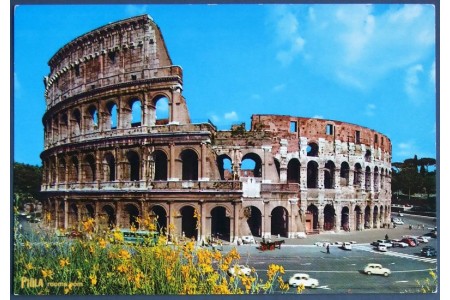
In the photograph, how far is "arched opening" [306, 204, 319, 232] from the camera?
1131 centimetres

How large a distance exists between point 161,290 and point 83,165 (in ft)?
19.3

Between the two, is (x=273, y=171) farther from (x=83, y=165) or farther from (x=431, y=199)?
(x=83, y=165)

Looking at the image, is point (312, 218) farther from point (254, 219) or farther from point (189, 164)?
point (189, 164)

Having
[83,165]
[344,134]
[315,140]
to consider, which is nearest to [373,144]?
[344,134]

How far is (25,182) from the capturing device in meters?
10.5

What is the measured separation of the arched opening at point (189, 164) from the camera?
11.5 m

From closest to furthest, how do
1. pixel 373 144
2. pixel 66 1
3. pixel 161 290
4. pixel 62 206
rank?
1. pixel 161 290
2. pixel 66 1
3. pixel 373 144
4. pixel 62 206

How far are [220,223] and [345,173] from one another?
16.5ft

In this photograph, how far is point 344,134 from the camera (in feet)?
36.1

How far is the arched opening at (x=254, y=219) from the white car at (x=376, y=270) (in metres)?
3.50

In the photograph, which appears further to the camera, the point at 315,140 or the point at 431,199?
the point at 315,140

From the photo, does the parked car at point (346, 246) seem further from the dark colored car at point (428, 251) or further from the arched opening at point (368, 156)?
the arched opening at point (368, 156)

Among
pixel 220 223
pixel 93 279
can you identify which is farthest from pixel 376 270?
pixel 93 279

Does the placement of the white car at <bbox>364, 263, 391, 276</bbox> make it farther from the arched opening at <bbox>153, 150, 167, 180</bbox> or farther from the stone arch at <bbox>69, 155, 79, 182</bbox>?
the stone arch at <bbox>69, 155, 79, 182</bbox>
